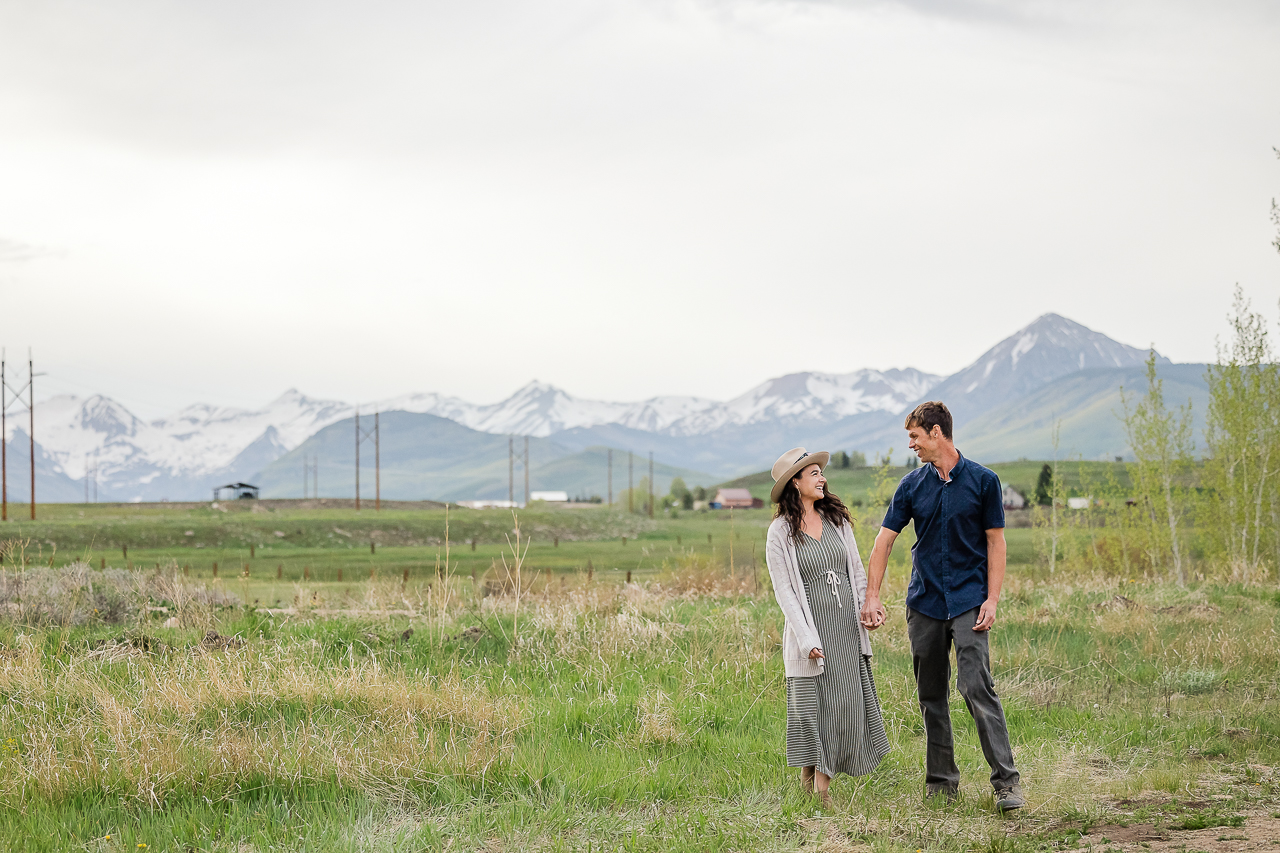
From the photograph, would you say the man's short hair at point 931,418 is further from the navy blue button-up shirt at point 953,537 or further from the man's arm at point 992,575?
the man's arm at point 992,575

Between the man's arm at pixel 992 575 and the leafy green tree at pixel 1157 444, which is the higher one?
the leafy green tree at pixel 1157 444

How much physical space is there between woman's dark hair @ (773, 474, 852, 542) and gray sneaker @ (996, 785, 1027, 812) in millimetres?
2008

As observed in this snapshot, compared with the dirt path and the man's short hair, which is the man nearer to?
the man's short hair

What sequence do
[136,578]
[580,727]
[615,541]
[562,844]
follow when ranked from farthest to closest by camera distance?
[615,541], [136,578], [580,727], [562,844]

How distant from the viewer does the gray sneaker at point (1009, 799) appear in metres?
6.20

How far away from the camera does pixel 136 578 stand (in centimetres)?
1559

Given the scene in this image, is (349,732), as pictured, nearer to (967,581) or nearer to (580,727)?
(580,727)

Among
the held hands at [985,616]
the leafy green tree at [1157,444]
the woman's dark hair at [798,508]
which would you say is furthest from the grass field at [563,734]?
the leafy green tree at [1157,444]

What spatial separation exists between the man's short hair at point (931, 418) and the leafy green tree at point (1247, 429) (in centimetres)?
3062

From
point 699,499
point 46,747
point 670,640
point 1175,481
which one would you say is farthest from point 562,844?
point 699,499

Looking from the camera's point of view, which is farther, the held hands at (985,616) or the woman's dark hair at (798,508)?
the woman's dark hair at (798,508)

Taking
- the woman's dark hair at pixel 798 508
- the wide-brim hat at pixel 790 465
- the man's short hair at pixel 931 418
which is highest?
the man's short hair at pixel 931 418

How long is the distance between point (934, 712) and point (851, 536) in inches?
51.1

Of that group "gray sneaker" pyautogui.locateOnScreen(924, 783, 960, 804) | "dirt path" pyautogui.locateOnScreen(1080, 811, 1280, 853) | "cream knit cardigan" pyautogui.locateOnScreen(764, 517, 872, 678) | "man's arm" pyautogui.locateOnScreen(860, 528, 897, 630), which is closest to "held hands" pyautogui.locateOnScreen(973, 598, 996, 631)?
"man's arm" pyautogui.locateOnScreen(860, 528, 897, 630)
